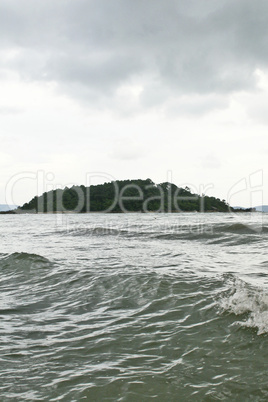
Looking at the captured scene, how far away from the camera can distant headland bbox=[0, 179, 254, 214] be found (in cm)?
13238

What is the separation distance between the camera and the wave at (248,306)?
480 cm

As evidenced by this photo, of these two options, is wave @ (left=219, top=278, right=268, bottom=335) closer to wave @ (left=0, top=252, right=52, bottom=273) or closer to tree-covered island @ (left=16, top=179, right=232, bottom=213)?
wave @ (left=0, top=252, right=52, bottom=273)

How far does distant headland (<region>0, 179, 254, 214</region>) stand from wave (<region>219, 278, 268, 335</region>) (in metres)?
120

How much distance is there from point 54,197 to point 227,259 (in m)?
146

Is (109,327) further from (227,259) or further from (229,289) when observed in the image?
(227,259)

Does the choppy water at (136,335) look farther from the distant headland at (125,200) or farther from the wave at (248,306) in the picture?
the distant headland at (125,200)

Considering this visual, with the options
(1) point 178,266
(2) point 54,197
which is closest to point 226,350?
(1) point 178,266

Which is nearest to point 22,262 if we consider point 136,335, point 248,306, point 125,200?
point 136,335

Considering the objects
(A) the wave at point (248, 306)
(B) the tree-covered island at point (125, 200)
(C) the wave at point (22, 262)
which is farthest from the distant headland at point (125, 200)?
(A) the wave at point (248, 306)

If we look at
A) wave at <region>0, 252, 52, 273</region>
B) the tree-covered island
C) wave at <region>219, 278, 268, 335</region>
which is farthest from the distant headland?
wave at <region>219, 278, 268, 335</region>

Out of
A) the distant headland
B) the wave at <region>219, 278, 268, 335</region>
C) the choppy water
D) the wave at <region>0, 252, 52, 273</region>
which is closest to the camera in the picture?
the choppy water

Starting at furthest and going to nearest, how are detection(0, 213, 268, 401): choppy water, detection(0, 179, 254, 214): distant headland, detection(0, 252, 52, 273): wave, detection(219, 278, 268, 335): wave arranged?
detection(0, 179, 254, 214): distant headland
detection(0, 252, 52, 273): wave
detection(219, 278, 268, 335): wave
detection(0, 213, 268, 401): choppy water

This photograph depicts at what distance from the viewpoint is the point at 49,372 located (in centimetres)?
354

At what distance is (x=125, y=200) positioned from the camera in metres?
142
